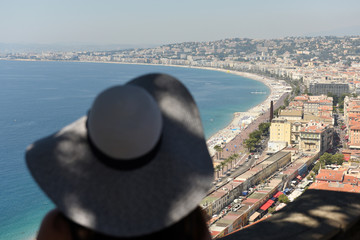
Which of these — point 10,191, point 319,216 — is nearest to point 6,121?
point 10,191

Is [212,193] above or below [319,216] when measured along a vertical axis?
below

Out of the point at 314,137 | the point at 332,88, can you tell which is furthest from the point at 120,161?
the point at 332,88

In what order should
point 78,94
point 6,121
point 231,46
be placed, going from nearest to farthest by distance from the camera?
1. point 6,121
2. point 78,94
3. point 231,46

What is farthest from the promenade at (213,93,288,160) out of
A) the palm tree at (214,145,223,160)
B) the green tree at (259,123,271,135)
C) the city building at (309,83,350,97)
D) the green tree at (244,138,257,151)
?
the city building at (309,83,350,97)

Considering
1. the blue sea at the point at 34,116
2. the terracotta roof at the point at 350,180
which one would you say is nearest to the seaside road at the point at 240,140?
the blue sea at the point at 34,116

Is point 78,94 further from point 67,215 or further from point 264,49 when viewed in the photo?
point 264,49

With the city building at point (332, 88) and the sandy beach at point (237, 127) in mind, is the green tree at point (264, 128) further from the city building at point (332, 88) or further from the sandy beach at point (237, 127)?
the city building at point (332, 88)

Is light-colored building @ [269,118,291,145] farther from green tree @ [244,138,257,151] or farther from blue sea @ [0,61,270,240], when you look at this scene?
blue sea @ [0,61,270,240]

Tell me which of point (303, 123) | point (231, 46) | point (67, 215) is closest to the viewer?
point (67, 215)

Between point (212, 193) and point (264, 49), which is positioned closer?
point (212, 193)
